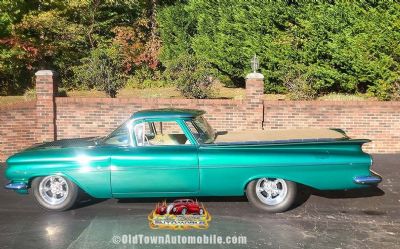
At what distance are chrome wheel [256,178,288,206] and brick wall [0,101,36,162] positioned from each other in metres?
6.43

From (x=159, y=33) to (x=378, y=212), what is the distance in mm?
20653

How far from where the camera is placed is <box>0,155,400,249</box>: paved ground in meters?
5.43

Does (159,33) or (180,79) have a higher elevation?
(159,33)

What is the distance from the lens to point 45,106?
10852 mm

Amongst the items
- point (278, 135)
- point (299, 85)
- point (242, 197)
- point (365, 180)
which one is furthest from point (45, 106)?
point (365, 180)

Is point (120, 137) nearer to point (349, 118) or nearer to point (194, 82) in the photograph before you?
point (349, 118)

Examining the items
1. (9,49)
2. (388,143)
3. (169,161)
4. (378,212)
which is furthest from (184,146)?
(9,49)

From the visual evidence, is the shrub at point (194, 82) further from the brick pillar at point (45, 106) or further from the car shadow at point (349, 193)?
the car shadow at point (349, 193)

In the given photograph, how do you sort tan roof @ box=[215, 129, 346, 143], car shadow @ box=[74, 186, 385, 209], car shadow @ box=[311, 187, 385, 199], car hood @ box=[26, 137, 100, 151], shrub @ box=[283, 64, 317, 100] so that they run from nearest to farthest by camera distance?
1. tan roof @ box=[215, 129, 346, 143]
2. car hood @ box=[26, 137, 100, 151]
3. car shadow @ box=[74, 186, 385, 209]
4. car shadow @ box=[311, 187, 385, 199]
5. shrub @ box=[283, 64, 317, 100]

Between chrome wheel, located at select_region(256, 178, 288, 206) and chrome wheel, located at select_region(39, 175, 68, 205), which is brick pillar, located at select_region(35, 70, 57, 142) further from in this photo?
chrome wheel, located at select_region(256, 178, 288, 206)

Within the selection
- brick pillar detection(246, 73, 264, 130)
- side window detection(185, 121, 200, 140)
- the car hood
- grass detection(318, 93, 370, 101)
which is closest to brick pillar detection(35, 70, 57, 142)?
the car hood

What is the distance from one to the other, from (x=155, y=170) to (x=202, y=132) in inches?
35.0

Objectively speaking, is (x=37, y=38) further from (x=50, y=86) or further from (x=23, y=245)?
(x=23, y=245)

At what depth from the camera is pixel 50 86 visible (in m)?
10.9
